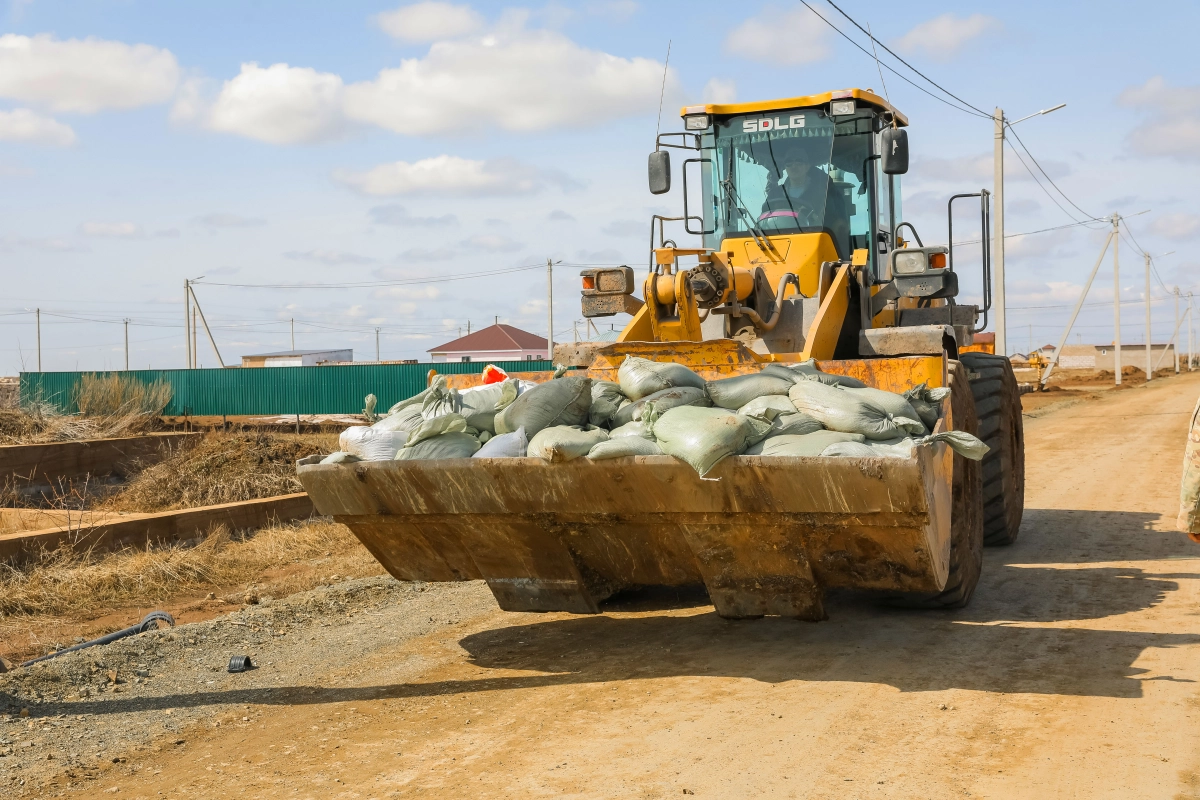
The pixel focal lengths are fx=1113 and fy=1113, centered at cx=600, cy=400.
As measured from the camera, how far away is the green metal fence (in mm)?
28172

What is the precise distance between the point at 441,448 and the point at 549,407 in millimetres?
515

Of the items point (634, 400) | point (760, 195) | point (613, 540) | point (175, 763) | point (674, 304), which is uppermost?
point (760, 195)

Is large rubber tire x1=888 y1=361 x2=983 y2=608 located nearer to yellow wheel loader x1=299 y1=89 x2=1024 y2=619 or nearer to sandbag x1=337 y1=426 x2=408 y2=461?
yellow wheel loader x1=299 y1=89 x2=1024 y2=619

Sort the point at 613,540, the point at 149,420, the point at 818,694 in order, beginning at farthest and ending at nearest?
the point at 149,420 → the point at 613,540 → the point at 818,694

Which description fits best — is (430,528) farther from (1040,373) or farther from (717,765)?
(1040,373)

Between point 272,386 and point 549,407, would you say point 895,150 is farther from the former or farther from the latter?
point 272,386

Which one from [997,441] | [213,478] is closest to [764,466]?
[997,441]

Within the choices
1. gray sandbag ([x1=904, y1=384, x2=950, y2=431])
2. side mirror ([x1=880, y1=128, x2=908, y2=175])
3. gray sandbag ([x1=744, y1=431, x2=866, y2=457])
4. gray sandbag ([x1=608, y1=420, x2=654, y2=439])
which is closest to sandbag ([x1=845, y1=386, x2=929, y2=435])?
gray sandbag ([x1=904, y1=384, x2=950, y2=431])

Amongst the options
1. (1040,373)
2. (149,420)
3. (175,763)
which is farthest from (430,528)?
(1040,373)

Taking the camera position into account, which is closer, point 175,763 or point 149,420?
point 175,763

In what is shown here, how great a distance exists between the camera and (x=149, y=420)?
21.1m

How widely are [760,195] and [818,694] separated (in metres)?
4.40

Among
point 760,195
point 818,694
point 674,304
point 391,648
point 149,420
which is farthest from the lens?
point 149,420

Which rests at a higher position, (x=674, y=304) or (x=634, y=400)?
(x=674, y=304)
